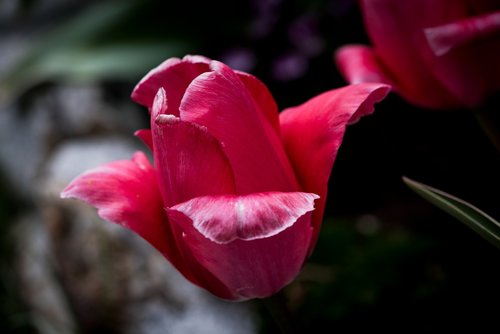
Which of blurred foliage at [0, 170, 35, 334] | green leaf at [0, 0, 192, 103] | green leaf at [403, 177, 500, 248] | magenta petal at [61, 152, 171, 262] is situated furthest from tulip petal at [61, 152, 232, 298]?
green leaf at [0, 0, 192, 103]

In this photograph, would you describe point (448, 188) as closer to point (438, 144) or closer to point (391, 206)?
point (438, 144)

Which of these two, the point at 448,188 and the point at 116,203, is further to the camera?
A: the point at 448,188

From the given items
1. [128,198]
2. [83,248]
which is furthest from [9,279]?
[128,198]

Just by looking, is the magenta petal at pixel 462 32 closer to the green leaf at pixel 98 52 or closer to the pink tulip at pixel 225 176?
the pink tulip at pixel 225 176

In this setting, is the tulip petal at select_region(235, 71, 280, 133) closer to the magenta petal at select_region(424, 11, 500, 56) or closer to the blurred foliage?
the magenta petal at select_region(424, 11, 500, 56)

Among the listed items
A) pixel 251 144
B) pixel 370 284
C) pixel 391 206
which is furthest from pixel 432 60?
pixel 391 206

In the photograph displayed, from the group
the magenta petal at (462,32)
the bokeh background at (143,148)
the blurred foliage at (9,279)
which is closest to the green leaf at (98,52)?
the bokeh background at (143,148)
